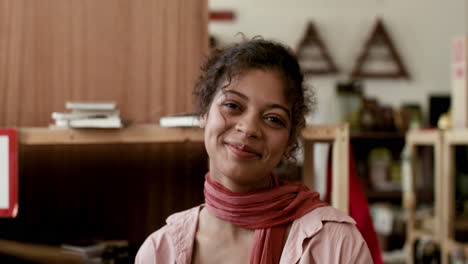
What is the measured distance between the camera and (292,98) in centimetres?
115

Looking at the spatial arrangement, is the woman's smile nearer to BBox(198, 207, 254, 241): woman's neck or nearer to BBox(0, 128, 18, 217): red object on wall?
BBox(198, 207, 254, 241): woman's neck

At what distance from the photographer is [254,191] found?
1.13m

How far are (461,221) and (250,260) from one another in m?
2.19

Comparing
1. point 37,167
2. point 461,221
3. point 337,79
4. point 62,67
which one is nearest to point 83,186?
point 37,167

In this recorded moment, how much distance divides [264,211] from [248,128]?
0.61ft

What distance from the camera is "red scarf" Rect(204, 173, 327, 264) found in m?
1.10

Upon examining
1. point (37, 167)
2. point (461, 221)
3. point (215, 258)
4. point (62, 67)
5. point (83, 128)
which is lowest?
point (461, 221)

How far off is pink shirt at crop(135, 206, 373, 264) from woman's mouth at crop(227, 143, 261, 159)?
17 centimetres

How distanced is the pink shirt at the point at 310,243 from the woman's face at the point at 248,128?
0.46ft

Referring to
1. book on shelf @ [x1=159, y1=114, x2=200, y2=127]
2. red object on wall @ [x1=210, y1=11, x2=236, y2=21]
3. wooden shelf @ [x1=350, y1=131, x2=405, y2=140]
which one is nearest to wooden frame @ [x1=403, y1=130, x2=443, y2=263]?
wooden shelf @ [x1=350, y1=131, x2=405, y2=140]

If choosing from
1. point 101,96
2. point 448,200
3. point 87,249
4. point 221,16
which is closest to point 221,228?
point 87,249

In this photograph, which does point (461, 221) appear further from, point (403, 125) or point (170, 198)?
point (403, 125)

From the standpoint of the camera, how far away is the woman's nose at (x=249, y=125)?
106 centimetres

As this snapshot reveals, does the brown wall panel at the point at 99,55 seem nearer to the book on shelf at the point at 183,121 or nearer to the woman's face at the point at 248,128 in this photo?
the book on shelf at the point at 183,121
